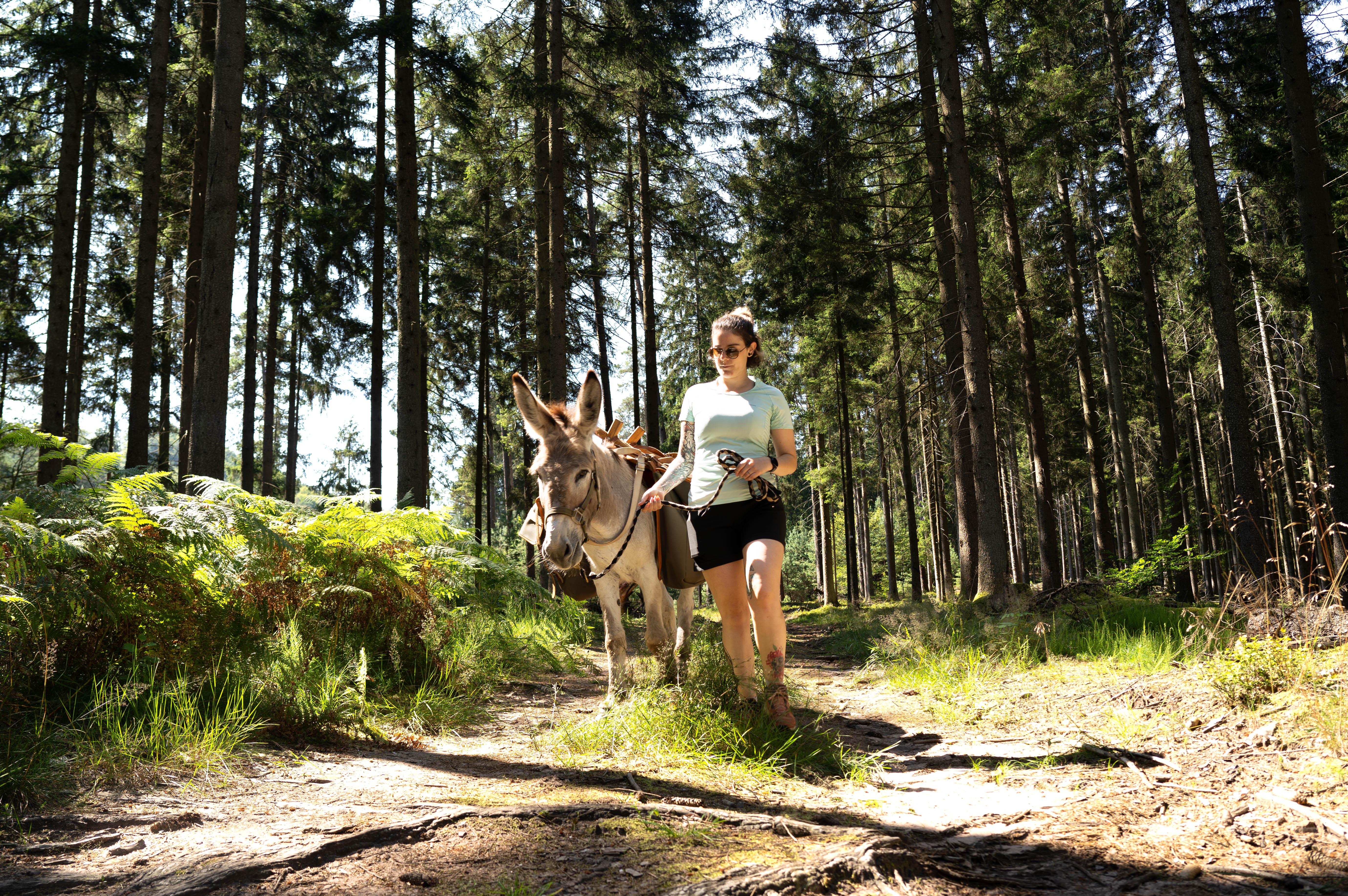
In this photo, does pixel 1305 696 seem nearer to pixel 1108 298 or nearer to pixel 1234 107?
pixel 1234 107

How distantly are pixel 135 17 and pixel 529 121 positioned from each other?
8.77 meters

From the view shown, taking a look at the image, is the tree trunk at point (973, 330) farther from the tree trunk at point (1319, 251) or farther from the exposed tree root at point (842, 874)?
the exposed tree root at point (842, 874)

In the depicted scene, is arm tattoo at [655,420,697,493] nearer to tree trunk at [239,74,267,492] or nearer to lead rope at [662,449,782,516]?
lead rope at [662,449,782,516]

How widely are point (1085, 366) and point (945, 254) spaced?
9.73 m

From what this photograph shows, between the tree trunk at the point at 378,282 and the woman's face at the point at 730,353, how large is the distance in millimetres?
14687

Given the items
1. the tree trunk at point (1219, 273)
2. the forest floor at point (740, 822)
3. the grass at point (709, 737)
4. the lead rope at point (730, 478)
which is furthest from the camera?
the tree trunk at point (1219, 273)

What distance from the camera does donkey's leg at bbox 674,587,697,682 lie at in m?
5.76

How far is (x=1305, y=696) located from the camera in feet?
12.4

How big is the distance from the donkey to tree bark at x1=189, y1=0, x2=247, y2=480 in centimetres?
535

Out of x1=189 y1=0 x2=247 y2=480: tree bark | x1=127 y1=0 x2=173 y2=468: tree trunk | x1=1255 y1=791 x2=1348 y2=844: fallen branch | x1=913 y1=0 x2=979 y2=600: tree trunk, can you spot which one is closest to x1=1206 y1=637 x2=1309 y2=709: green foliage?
x1=1255 y1=791 x2=1348 y2=844: fallen branch

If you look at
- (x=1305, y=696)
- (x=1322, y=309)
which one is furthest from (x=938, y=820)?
(x=1322, y=309)

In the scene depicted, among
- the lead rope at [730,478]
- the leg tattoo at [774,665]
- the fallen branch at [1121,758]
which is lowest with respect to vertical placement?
the fallen branch at [1121,758]

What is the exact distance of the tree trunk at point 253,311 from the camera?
19.0 meters

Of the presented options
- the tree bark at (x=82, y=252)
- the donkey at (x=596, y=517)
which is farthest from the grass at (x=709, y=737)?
the tree bark at (x=82, y=252)
